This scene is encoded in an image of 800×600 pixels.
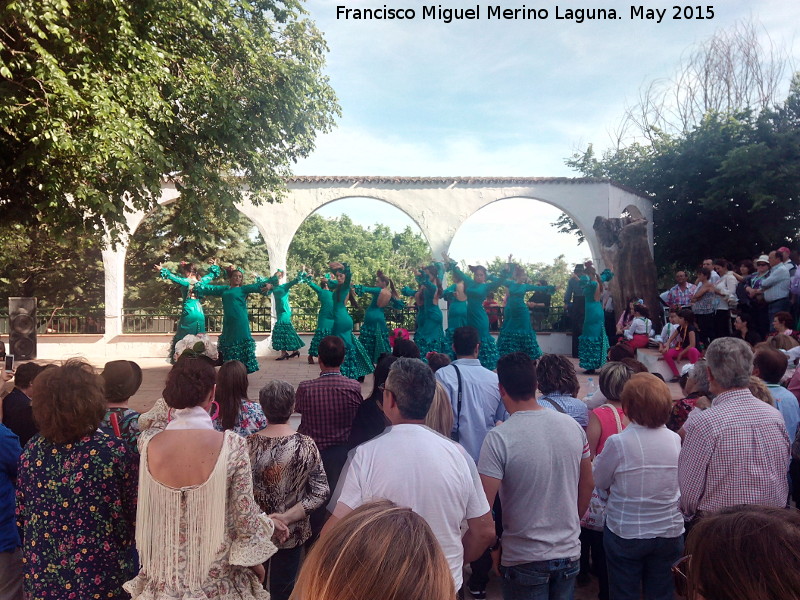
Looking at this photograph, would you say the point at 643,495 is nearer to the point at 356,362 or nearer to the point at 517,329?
the point at 356,362

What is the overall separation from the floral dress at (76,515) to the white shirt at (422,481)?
854 millimetres

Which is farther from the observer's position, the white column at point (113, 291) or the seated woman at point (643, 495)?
the white column at point (113, 291)

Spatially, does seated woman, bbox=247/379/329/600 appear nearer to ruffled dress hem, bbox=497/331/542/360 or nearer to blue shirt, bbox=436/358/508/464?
blue shirt, bbox=436/358/508/464

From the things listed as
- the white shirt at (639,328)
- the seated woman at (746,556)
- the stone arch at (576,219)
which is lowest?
the seated woman at (746,556)

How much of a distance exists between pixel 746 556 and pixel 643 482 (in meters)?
1.82

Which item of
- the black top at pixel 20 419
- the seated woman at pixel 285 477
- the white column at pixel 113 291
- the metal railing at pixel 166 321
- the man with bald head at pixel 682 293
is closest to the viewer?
the seated woman at pixel 285 477

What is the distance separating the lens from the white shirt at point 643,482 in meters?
2.70

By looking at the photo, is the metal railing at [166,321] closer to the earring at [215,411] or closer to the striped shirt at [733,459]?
the earring at [215,411]

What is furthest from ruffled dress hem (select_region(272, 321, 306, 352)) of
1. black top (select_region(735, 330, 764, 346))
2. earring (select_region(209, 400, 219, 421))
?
earring (select_region(209, 400, 219, 421))

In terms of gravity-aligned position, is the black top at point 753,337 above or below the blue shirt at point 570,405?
above

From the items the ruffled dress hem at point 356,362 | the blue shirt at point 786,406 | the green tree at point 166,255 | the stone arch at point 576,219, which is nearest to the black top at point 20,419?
the blue shirt at point 786,406

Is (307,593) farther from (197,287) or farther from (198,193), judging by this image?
(198,193)

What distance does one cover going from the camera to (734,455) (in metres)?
2.45

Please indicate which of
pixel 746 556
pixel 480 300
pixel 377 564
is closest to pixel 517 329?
pixel 480 300
